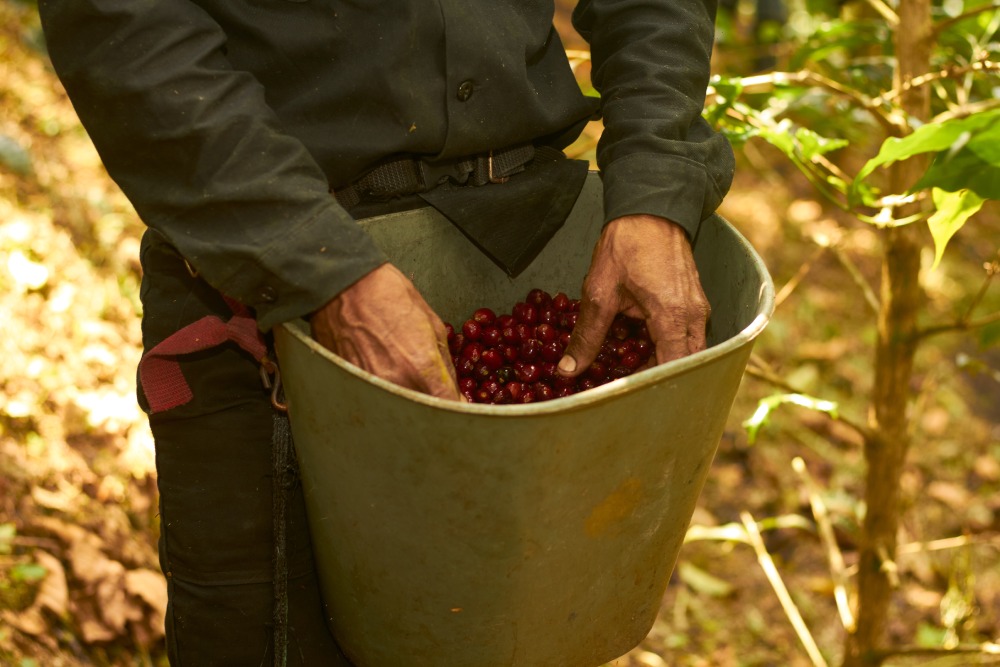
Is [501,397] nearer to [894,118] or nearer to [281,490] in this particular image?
[281,490]

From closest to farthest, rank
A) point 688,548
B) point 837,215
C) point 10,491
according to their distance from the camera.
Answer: point 10,491 < point 688,548 < point 837,215

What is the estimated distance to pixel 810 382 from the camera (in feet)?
11.4

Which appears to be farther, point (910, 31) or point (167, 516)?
Result: point (910, 31)

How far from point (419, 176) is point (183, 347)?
0.41 meters

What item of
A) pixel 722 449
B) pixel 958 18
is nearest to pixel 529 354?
pixel 958 18

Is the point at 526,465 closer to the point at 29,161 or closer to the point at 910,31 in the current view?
the point at 910,31

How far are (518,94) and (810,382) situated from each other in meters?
2.51

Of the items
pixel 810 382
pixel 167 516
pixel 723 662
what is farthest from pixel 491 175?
pixel 810 382

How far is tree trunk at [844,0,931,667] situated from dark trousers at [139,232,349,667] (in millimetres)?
1122

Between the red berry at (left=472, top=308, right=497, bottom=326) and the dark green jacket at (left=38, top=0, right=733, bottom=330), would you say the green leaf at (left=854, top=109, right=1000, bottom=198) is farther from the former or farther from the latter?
the red berry at (left=472, top=308, right=497, bottom=326)

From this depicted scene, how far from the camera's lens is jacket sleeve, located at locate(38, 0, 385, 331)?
1041 mm

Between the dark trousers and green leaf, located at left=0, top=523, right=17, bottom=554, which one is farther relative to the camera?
green leaf, located at left=0, top=523, right=17, bottom=554

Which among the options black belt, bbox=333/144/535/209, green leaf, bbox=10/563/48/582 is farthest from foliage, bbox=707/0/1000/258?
green leaf, bbox=10/563/48/582

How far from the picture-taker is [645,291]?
1.20 meters
